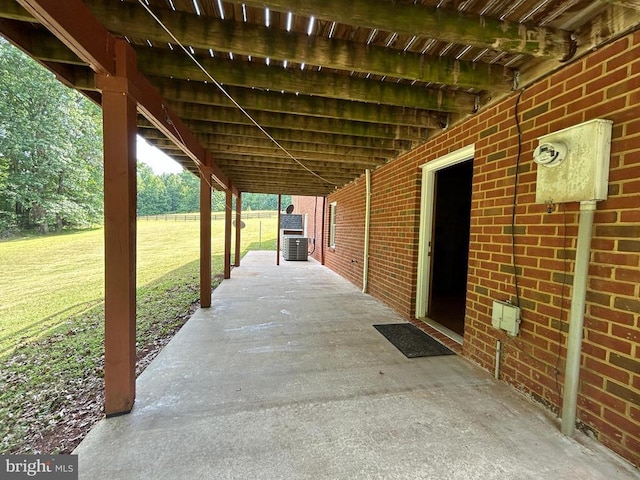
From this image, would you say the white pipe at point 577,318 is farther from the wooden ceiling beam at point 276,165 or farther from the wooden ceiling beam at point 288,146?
the wooden ceiling beam at point 276,165

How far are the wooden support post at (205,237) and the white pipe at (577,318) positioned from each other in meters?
4.22

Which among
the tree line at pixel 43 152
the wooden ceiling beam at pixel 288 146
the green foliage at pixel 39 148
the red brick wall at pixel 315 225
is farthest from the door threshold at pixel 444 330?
the green foliage at pixel 39 148

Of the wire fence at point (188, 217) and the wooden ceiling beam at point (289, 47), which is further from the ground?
the wooden ceiling beam at point (289, 47)

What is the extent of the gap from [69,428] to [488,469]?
8.66ft

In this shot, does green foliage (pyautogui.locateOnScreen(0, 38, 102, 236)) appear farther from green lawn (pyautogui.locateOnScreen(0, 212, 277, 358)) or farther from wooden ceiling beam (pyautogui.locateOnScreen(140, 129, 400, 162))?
wooden ceiling beam (pyautogui.locateOnScreen(140, 129, 400, 162))

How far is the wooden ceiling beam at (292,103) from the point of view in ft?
8.67

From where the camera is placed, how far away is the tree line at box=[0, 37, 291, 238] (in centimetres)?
1467

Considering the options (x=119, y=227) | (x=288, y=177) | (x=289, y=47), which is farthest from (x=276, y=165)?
(x=119, y=227)

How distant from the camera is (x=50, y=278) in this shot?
7.54 m

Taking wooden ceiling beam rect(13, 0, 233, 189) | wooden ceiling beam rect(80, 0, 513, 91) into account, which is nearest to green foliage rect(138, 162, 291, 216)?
wooden ceiling beam rect(13, 0, 233, 189)

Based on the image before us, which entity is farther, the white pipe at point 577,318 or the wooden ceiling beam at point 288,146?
the wooden ceiling beam at point 288,146

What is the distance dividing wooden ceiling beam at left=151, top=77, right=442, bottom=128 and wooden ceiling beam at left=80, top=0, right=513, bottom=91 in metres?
0.70

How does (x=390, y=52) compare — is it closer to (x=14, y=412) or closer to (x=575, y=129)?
(x=575, y=129)

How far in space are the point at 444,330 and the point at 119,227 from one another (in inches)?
143
